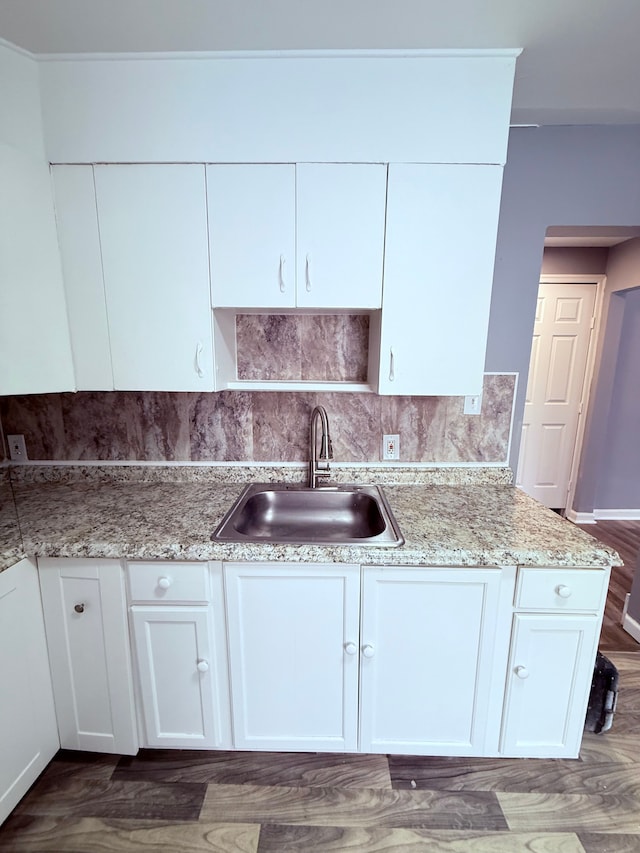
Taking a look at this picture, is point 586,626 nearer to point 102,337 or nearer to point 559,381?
point 102,337

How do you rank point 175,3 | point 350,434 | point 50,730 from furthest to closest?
1. point 350,434
2. point 50,730
3. point 175,3

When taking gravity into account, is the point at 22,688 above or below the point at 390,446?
below

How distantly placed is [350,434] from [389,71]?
4.37 feet

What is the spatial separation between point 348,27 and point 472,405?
4.67 ft

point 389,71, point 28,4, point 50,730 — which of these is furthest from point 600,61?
point 50,730

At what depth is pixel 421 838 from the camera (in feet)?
3.82

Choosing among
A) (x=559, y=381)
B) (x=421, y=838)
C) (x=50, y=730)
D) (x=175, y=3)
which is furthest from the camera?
(x=559, y=381)

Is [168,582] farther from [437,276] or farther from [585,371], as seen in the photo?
[585,371]

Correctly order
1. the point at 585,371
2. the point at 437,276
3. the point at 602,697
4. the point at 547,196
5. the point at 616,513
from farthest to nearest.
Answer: the point at 616,513
the point at 585,371
the point at 547,196
the point at 602,697
the point at 437,276

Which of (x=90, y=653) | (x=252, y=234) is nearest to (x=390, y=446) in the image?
(x=252, y=234)

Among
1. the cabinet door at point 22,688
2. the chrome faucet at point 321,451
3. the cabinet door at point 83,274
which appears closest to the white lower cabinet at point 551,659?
the chrome faucet at point 321,451

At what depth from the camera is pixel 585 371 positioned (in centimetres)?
343

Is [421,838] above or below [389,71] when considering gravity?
below

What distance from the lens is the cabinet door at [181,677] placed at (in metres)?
1.25
